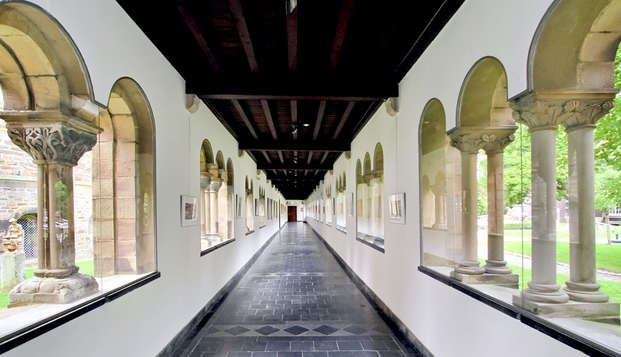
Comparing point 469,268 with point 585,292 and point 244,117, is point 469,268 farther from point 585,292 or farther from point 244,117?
point 244,117

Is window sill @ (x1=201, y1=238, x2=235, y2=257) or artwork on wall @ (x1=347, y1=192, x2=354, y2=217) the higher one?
artwork on wall @ (x1=347, y1=192, x2=354, y2=217)

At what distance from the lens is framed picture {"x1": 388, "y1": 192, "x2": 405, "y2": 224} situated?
13.0ft

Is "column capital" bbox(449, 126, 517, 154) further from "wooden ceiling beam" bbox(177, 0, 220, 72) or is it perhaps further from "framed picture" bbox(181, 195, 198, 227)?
"framed picture" bbox(181, 195, 198, 227)

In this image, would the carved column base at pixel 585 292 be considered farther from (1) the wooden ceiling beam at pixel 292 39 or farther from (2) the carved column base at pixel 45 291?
(2) the carved column base at pixel 45 291

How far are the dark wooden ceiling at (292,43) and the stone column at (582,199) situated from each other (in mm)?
1365

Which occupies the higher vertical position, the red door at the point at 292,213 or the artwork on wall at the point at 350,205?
the artwork on wall at the point at 350,205

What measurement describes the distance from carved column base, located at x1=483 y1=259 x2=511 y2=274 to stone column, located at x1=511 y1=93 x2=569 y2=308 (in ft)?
1.92

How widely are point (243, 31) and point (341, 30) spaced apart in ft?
2.90

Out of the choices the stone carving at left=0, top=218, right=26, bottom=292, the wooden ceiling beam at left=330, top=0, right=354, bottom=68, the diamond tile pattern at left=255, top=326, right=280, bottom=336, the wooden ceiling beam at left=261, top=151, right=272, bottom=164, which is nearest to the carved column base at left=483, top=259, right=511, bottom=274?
the wooden ceiling beam at left=330, top=0, right=354, bottom=68

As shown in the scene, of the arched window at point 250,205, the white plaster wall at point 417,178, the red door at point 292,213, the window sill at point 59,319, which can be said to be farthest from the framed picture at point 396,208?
the red door at point 292,213

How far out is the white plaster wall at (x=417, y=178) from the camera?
6.35 ft

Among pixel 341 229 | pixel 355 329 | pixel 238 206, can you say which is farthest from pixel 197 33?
pixel 341 229

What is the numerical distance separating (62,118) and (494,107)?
3047 mm

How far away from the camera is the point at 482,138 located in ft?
8.87
